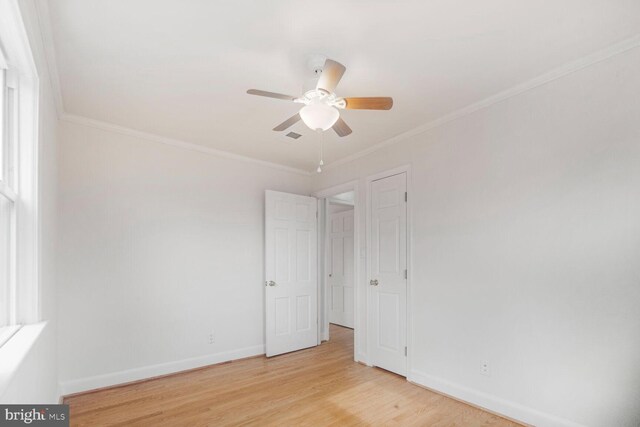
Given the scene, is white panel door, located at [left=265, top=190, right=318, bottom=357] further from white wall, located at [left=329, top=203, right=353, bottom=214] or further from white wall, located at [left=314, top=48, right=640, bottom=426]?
white wall, located at [left=314, top=48, right=640, bottom=426]

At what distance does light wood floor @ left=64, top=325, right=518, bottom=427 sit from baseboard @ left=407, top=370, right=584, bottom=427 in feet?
0.21

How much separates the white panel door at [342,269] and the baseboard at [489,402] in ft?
8.76

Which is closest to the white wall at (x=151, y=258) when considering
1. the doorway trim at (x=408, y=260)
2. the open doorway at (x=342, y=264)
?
the doorway trim at (x=408, y=260)

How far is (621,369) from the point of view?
79.9 inches

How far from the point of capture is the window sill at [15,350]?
1.01m

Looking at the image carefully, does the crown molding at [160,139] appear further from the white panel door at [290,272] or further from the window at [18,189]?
the window at [18,189]

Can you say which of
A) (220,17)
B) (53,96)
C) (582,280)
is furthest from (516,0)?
(53,96)

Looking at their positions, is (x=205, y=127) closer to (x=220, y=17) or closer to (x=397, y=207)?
(x=220, y=17)

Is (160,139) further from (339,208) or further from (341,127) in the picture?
(339,208)

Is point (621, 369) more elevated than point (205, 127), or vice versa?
point (205, 127)

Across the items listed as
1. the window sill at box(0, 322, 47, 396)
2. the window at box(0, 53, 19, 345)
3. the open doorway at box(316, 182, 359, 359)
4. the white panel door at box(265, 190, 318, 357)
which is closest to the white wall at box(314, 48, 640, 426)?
the white panel door at box(265, 190, 318, 357)

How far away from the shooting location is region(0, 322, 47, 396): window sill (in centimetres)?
101

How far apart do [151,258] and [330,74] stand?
2.76 meters

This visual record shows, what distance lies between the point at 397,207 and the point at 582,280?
5.71ft
